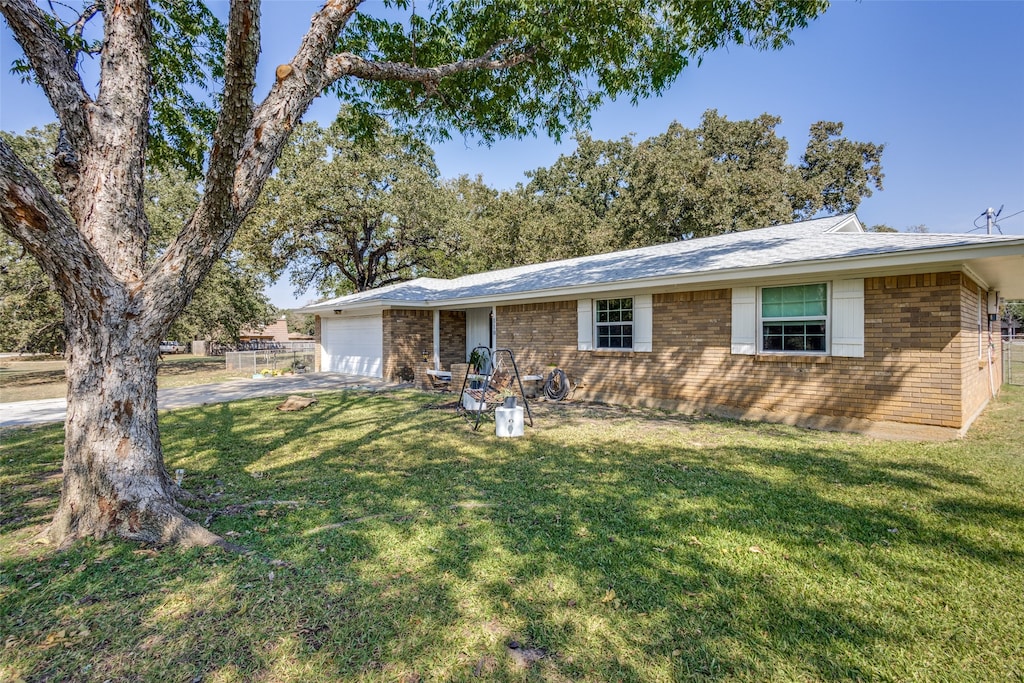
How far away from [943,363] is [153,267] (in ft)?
31.2

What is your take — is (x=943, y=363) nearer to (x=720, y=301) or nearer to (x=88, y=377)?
(x=720, y=301)

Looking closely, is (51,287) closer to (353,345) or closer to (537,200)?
(353,345)

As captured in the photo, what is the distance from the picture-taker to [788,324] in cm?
793

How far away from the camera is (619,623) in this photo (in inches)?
101

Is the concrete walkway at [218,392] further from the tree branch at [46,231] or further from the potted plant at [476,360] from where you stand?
the tree branch at [46,231]

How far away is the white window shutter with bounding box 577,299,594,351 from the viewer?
1078cm

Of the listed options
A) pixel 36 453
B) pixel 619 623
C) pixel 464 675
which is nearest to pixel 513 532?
pixel 619 623

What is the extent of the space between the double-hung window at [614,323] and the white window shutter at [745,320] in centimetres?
224

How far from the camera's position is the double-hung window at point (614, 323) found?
1018 centimetres

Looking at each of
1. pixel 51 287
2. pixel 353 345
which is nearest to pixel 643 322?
pixel 353 345

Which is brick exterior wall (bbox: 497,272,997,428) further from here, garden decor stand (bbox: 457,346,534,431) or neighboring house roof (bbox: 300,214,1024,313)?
garden decor stand (bbox: 457,346,534,431)

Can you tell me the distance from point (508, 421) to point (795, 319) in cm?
524

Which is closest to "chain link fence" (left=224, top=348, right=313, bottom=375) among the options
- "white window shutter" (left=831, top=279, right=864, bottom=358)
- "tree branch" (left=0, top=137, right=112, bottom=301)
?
"tree branch" (left=0, top=137, right=112, bottom=301)

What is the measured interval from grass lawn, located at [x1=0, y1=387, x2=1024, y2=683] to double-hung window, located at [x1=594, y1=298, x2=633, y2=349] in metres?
4.76
